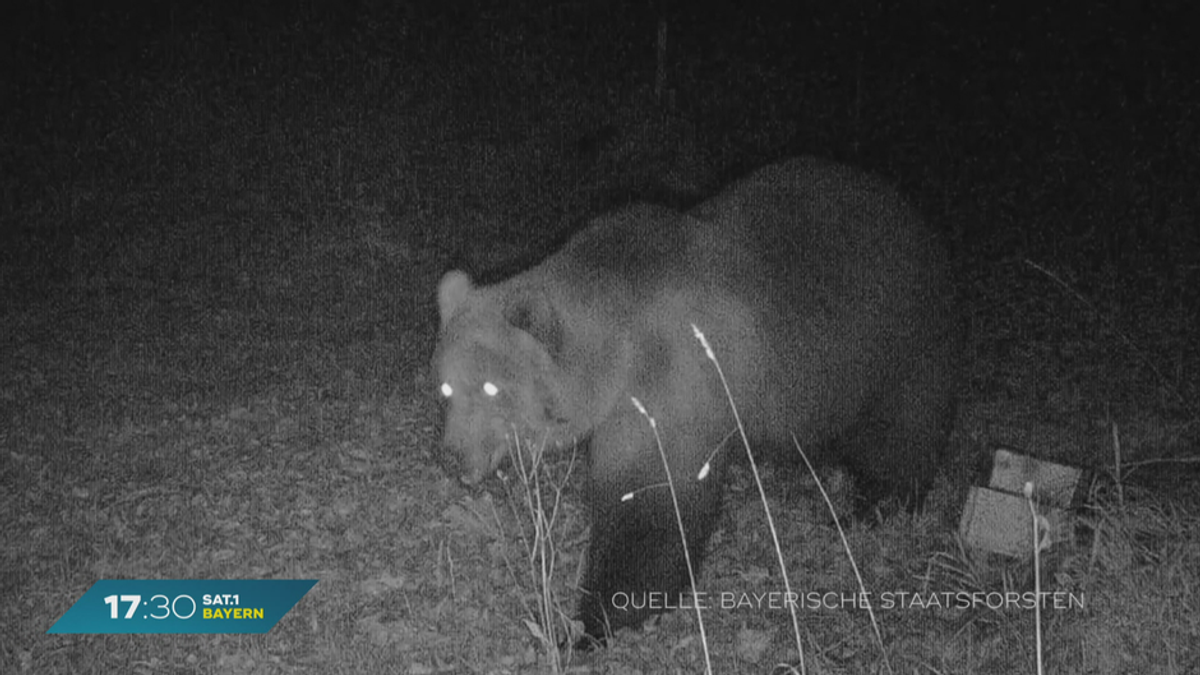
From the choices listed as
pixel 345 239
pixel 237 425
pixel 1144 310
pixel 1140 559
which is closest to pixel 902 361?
pixel 1140 559

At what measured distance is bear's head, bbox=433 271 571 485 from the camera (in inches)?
172

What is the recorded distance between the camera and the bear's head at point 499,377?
4379 millimetres

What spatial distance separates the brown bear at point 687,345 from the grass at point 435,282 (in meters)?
0.56

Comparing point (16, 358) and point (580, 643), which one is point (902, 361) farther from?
point (16, 358)

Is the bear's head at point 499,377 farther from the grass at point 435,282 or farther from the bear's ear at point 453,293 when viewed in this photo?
the grass at point 435,282

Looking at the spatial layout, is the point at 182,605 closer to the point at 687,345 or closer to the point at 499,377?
the point at 499,377

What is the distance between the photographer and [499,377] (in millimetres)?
4391

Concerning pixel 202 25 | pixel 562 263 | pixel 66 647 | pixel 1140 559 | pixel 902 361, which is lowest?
pixel 1140 559

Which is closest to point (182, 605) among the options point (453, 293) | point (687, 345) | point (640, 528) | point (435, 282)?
point (453, 293)

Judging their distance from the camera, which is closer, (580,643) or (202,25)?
(580,643)

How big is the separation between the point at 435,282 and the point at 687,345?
5547 mm

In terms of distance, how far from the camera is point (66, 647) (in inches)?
185

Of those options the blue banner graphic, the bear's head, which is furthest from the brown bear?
the blue banner graphic

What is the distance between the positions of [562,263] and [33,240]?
763 centimetres
